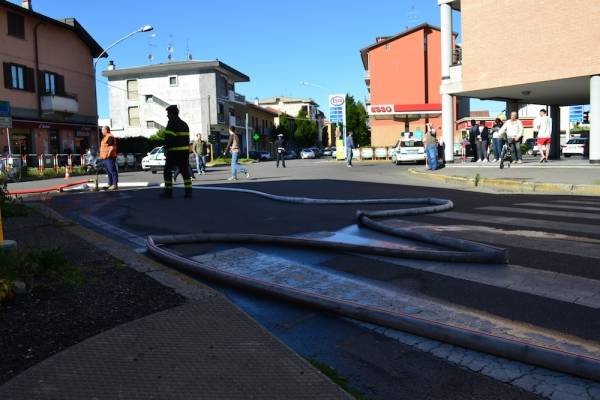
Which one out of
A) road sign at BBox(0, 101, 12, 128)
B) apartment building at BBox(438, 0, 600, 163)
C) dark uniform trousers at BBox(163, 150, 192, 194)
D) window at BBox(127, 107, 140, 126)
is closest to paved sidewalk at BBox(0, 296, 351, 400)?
dark uniform trousers at BBox(163, 150, 192, 194)

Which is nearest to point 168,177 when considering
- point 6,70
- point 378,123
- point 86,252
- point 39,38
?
point 86,252

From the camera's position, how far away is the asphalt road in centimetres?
275

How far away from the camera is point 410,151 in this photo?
3022cm

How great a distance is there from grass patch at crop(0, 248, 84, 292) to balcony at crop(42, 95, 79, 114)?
35.4m

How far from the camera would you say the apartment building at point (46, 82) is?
3378cm

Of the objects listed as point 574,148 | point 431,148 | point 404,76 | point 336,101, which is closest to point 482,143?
point 431,148

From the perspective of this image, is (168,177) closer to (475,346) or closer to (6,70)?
(475,346)

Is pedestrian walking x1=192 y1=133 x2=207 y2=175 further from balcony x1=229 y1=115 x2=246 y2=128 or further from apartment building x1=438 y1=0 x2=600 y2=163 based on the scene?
balcony x1=229 y1=115 x2=246 y2=128

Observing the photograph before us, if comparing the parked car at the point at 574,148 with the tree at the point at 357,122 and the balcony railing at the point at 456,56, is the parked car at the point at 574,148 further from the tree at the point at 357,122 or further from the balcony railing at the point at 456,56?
the tree at the point at 357,122

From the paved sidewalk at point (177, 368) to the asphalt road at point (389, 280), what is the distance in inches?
13.5

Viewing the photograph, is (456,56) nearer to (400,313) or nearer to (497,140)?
(497,140)

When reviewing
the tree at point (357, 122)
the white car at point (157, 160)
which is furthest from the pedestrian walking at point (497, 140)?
the tree at point (357, 122)

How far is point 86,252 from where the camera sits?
531 cm

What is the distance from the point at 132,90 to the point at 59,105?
26.1 m
